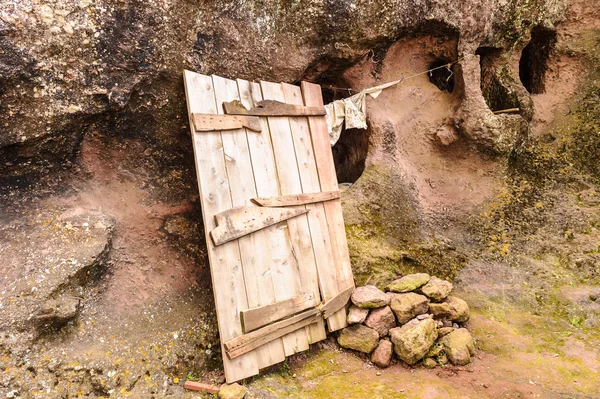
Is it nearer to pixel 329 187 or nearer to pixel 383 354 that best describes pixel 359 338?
Answer: pixel 383 354

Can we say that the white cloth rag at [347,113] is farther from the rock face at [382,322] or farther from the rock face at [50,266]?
the rock face at [50,266]

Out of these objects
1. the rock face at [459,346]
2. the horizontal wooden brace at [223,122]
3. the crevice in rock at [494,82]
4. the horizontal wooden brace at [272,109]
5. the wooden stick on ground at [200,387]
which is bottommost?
the rock face at [459,346]

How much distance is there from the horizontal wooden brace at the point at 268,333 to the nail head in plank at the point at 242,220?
2.41ft

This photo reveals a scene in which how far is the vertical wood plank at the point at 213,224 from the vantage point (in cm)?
312

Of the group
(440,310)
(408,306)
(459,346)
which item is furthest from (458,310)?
(408,306)

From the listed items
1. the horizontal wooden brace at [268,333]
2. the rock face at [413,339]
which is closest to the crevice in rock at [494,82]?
the rock face at [413,339]

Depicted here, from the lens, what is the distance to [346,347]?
3.73 m

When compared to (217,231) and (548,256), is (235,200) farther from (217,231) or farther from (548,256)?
(548,256)

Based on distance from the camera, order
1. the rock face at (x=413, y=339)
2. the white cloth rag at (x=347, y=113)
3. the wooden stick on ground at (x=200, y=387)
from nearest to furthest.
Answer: the wooden stick on ground at (x=200, y=387) < the rock face at (x=413, y=339) < the white cloth rag at (x=347, y=113)

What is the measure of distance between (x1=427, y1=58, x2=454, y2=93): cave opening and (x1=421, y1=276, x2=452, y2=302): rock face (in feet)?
8.61

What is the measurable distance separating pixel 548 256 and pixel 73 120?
475cm

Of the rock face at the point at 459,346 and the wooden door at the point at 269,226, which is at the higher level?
the wooden door at the point at 269,226

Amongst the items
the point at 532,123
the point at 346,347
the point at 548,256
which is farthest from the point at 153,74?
the point at 532,123

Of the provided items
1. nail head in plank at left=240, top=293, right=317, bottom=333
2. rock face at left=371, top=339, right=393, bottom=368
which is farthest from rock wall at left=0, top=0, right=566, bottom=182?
rock face at left=371, top=339, right=393, bottom=368
